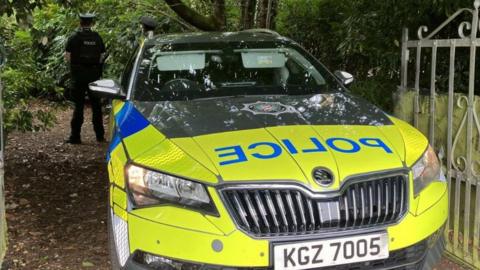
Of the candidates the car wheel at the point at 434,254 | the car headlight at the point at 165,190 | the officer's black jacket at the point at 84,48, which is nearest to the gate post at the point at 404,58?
the car wheel at the point at 434,254

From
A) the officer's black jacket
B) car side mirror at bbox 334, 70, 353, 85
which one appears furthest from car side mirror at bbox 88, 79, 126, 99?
the officer's black jacket

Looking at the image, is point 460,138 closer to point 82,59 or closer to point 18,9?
point 18,9

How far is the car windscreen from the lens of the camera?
3902mm

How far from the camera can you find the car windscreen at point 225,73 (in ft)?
12.8

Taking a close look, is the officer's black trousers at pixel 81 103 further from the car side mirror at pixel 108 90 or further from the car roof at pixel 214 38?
the car side mirror at pixel 108 90

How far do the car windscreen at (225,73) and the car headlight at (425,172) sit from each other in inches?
43.5

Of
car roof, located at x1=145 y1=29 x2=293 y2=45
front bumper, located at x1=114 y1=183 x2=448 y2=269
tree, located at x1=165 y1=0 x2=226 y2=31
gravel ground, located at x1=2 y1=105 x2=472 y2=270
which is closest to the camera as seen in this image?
front bumper, located at x1=114 y1=183 x2=448 y2=269

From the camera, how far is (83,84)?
8.24 meters

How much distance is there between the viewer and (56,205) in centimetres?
543

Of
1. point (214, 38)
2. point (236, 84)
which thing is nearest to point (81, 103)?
point (214, 38)

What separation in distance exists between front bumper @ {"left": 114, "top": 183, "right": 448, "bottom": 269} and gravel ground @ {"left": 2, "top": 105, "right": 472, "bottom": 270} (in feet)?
4.09

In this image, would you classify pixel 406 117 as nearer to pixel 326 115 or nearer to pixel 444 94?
pixel 444 94

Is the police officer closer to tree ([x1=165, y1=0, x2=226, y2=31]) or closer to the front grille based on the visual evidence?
tree ([x1=165, y1=0, x2=226, y2=31])

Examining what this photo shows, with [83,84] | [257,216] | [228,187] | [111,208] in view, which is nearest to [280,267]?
[257,216]
